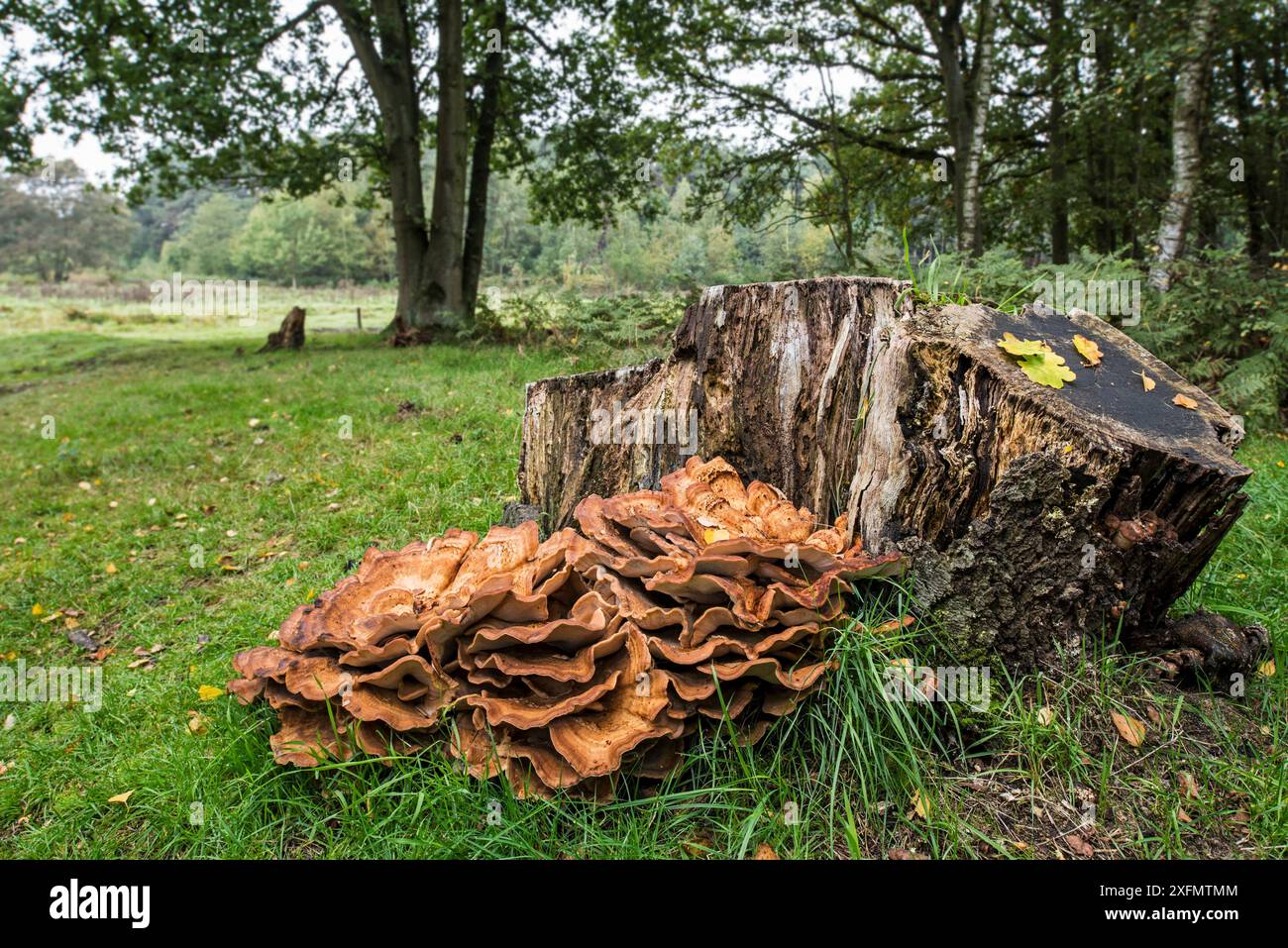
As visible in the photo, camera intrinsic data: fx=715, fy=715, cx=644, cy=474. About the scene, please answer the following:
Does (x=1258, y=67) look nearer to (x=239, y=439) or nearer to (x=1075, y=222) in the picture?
(x=1075, y=222)

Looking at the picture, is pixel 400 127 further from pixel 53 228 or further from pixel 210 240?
pixel 210 240

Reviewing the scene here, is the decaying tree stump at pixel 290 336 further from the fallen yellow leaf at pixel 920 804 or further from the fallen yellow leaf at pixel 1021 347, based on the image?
the fallen yellow leaf at pixel 920 804

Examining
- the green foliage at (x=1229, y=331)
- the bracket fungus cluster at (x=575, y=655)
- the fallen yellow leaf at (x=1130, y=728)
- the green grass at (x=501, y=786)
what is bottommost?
the green grass at (x=501, y=786)

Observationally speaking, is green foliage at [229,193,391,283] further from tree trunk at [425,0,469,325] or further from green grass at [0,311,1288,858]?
green grass at [0,311,1288,858]

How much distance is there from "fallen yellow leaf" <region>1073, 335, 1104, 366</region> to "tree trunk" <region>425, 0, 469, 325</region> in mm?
13899

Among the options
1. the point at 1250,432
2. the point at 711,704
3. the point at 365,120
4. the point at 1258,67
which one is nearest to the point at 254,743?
the point at 711,704

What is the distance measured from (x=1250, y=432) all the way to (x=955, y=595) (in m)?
7.67

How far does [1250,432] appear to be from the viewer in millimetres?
7824

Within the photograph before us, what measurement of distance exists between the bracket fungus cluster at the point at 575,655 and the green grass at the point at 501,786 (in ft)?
0.40

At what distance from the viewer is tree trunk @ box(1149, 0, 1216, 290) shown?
932 centimetres

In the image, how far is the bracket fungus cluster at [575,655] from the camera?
7.60 feet

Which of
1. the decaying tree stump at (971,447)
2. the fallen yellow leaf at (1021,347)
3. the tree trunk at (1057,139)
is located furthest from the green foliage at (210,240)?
the fallen yellow leaf at (1021,347)

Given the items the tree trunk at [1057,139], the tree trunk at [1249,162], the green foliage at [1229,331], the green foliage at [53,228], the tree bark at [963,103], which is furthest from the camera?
the green foliage at [53,228]

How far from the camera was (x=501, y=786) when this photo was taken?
2365 millimetres
